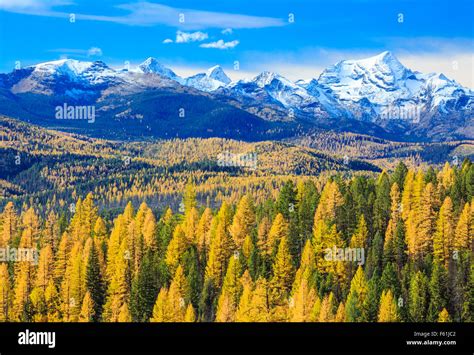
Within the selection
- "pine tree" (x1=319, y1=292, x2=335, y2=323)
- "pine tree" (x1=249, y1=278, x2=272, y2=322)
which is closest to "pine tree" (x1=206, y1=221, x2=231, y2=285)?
"pine tree" (x1=249, y1=278, x2=272, y2=322)

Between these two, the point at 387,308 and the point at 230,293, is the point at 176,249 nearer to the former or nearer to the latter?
the point at 230,293

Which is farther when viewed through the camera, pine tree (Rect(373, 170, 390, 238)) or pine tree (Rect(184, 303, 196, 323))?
pine tree (Rect(373, 170, 390, 238))

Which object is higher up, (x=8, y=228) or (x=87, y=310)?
(x=8, y=228)

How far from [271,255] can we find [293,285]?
47.2ft

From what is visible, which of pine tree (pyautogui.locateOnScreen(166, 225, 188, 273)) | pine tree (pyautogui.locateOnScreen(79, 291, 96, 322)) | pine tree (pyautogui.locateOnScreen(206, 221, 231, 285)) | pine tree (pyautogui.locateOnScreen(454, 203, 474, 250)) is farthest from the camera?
pine tree (pyautogui.locateOnScreen(166, 225, 188, 273))

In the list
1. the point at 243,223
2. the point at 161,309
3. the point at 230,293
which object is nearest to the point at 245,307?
the point at 230,293

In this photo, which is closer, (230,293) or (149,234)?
(230,293)

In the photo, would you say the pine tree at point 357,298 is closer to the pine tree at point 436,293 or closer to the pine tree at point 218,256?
the pine tree at point 436,293

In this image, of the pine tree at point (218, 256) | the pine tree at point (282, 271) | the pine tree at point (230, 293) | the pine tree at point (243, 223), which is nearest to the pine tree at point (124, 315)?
the pine tree at point (230, 293)

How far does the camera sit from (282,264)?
12569 centimetres

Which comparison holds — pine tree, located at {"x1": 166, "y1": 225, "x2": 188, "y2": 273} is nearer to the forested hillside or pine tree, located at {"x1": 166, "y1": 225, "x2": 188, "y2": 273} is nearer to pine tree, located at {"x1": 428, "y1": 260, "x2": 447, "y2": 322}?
the forested hillside

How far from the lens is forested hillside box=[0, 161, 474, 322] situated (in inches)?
4409
